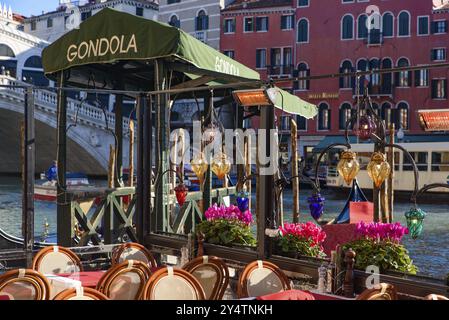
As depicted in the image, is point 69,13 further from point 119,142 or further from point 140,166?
point 140,166

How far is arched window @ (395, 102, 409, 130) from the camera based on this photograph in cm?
2589

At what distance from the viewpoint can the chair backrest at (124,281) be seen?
3381 mm

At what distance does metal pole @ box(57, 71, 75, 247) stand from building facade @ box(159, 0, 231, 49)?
23.9 metres

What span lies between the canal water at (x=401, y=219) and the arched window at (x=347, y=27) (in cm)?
790

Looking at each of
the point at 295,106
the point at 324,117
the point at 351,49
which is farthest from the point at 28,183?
the point at 351,49

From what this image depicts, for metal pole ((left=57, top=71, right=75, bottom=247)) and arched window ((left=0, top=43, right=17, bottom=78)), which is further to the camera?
arched window ((left=0, top=43, right=17, bottom=78))

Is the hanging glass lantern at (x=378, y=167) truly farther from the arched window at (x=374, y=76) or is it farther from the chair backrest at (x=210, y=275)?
the arched window at (x=374, y=76)

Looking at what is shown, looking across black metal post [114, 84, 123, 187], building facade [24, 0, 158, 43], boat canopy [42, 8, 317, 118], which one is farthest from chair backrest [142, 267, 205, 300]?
building facade [24, 0, 158, 43]

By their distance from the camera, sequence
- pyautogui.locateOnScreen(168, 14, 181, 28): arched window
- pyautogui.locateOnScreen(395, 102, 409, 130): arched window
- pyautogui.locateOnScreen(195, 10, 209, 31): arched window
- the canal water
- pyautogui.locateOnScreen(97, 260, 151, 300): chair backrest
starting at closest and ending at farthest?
pyautogui.locateOnScreen(97, 260, 151, 300): chair backrest, the canal water, pyautogui.locateOnScreen(395, 102, 409, 130): arched window, pyautogui.locateOnScreen(195, 10, 209, 31): arched window, pyautogui.locateOnScreen(168, 14, 181, 28): arched window

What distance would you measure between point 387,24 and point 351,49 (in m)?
1.85

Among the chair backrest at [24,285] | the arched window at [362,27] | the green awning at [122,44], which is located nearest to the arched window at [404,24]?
the arched window at [362,27]

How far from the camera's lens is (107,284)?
11.1 ft

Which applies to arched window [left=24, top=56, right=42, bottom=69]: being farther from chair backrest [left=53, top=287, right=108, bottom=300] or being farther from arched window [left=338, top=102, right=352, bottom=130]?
chair backrest [left=53, top=287, right=108, bottom=300]
